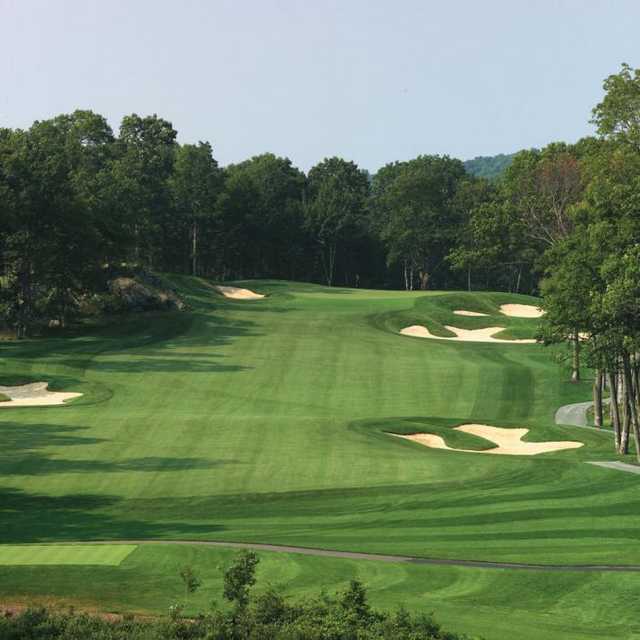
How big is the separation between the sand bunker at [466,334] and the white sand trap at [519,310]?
9.67m

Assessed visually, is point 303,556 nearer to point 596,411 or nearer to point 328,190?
point 596,411

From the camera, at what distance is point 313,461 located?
39.4 meters

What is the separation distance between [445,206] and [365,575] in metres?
124

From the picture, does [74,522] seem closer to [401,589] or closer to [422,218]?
[401,589]

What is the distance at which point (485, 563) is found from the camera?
25.7m

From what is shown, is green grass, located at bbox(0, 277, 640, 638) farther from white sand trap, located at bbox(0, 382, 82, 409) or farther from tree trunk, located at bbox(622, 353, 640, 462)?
tree trunk, located at bbox(622, 353, 640, 462)

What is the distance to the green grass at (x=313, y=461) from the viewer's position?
26562 millimetres

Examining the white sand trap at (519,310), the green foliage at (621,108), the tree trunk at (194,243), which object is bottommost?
the white sand trap at (519,310)

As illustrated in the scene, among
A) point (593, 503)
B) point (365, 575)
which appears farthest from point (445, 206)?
point (365, 575)

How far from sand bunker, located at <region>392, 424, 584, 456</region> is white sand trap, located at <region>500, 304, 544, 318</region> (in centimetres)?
4072

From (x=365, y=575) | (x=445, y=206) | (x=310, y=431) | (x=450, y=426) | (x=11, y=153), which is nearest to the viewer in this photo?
(x=365, y=575)

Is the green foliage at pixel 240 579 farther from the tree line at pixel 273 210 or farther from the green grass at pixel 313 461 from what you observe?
the tree line at pixel 273 210

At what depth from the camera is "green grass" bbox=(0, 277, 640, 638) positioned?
2656cm

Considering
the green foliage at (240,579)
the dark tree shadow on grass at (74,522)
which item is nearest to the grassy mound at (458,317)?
the dark tree shadow on grass at (74,522)
